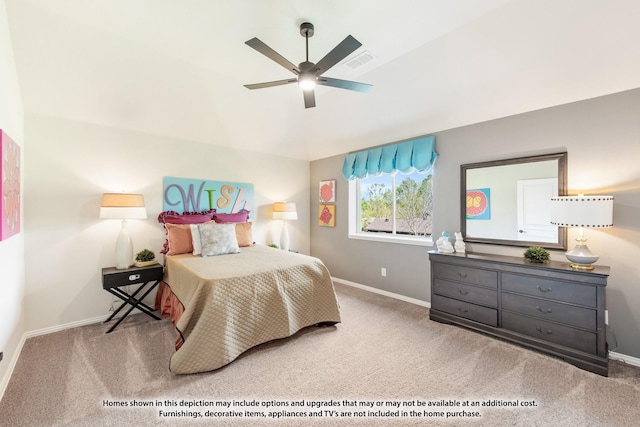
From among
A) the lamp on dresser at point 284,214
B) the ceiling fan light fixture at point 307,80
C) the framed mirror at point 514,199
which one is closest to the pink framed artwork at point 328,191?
the lamp on dresser at point 284,214

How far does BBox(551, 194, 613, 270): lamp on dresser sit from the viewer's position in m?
2.13

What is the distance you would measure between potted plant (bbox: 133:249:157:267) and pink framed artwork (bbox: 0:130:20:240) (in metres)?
1.02

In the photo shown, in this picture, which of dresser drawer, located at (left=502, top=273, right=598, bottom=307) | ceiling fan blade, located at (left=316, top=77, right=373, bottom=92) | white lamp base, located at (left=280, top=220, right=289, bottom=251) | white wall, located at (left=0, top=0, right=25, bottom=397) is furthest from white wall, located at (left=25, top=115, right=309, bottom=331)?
dresser drawer, located at (left=502, top=273, right=598, bottom=307)

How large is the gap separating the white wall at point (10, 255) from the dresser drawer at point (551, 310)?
4.06 metres

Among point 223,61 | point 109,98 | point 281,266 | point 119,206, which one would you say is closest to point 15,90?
point 109,98

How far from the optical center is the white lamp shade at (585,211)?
6.98ft

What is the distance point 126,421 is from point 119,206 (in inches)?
80.7

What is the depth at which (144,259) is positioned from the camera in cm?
308

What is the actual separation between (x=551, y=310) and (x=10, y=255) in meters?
4.53

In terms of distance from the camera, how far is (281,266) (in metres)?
2.67

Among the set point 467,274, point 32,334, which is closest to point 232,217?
point 32,334

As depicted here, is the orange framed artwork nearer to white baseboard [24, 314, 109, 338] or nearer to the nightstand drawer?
the nightstand drawer

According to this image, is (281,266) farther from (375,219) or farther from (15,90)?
(15,90)

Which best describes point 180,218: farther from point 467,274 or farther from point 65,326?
point 467,274
